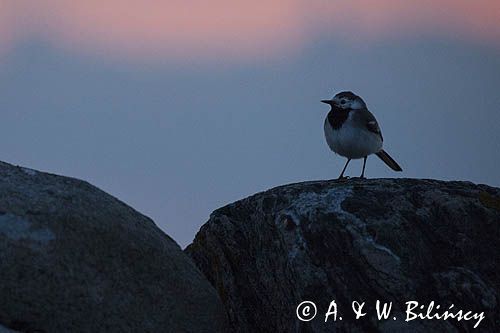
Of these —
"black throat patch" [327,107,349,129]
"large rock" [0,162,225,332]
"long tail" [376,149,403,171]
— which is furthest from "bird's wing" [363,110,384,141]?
"large rock" [0,162,225,332]

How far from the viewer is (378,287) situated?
6086 mm

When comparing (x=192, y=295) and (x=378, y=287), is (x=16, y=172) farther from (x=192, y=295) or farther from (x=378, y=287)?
(x=378, y=287)

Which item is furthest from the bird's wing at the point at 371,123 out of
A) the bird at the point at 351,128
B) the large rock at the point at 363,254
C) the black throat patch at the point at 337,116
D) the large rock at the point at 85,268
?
the large rock at the point at 85,268

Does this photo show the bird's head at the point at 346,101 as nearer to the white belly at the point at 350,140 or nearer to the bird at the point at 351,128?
the bird at the point at 351,128

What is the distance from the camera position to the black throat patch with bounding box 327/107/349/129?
10.7m

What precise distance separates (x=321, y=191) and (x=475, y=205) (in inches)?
53.4

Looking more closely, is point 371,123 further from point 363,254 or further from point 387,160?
point 363,254

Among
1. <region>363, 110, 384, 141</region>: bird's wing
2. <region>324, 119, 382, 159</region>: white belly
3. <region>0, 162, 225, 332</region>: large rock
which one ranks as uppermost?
<region>363, 110, 384, 141</region>: bird's wing

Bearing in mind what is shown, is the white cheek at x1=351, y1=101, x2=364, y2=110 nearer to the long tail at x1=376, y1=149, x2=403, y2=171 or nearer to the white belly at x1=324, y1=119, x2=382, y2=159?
the white belly at x1=324, y1=119, x2=382, y2=159

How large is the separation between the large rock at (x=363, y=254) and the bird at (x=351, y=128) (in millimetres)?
3275

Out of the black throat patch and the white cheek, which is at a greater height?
the white cheek

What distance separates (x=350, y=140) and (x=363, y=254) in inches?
177

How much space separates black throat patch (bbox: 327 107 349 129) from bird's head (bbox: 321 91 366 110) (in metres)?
0.06

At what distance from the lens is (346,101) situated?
11.0 metres
